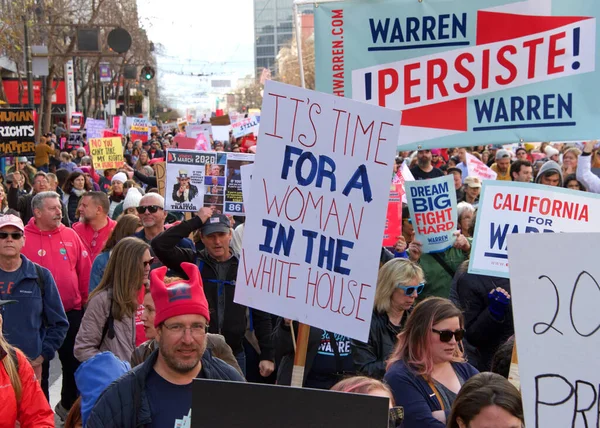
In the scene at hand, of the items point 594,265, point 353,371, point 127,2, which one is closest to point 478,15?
point 353,371

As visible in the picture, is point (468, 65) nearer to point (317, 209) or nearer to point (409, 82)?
point (409, 82)

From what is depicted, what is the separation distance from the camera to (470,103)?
539cm

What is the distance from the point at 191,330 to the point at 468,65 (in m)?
2.59

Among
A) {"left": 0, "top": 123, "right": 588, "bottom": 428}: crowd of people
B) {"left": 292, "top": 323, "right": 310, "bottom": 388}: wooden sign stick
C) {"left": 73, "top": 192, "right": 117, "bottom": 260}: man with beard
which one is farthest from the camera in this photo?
{"left": 73, "top": 192, "right": 117, "bottom": 260}: man with beard

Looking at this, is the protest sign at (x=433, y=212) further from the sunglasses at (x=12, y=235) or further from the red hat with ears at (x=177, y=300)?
the red hat with ears at (x=177, y=300)

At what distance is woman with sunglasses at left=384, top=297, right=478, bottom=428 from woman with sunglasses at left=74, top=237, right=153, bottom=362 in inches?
78.8

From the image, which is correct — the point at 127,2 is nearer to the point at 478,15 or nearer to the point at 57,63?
the point at 57,63

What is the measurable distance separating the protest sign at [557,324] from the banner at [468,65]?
2.67m

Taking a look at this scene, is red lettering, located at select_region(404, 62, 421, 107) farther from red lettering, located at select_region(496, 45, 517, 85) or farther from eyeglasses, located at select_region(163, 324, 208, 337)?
eyeglasses, located at select_region(163, 324, 208, 337)

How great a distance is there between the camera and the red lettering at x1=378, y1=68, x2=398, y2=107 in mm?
5441

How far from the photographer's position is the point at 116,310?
228 inches

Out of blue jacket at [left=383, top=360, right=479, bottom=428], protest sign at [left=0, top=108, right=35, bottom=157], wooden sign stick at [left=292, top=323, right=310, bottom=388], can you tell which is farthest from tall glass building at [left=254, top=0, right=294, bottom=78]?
wooden sign stick at [left=292, top=323, right=310, bottom=388]

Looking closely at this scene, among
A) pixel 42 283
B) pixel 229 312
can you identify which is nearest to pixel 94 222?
pixel 42 283

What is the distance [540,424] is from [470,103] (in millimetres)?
3017
